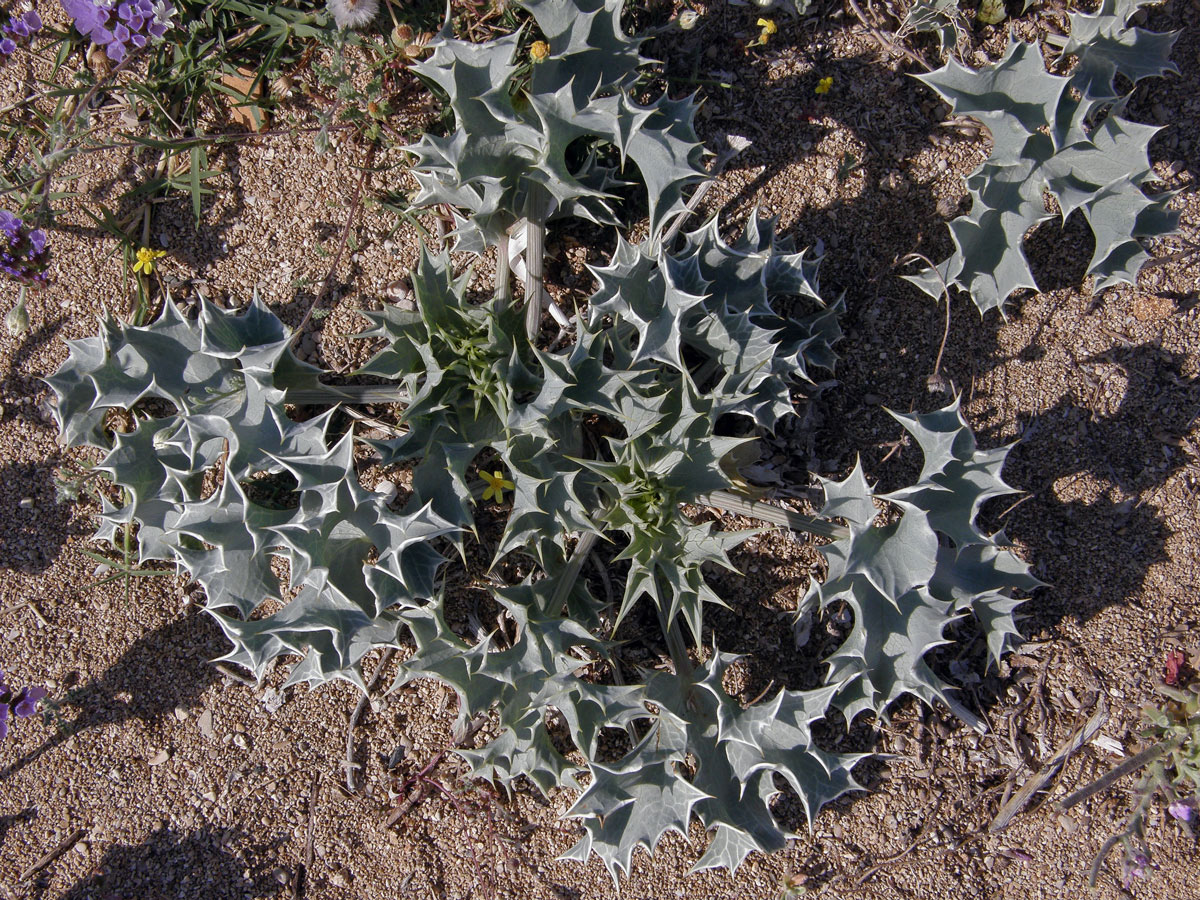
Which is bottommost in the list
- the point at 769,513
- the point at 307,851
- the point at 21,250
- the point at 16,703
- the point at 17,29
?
the point at 307,851

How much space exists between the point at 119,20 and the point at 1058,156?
2958mm

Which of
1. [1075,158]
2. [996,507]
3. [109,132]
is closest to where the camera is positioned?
[1075,158]

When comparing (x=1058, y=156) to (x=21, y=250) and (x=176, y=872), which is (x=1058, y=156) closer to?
(x=21, y=250)

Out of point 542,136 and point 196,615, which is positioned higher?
point 542,136

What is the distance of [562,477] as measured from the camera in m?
2.06

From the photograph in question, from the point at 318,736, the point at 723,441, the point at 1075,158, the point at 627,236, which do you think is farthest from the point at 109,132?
the point at 1075,158

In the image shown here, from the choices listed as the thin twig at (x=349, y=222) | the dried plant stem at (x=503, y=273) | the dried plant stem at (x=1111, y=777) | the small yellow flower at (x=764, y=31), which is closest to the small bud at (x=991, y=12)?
the small yellow flower at (x=764, y=31)

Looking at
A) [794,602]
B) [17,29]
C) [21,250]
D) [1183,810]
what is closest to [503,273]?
[794,602]

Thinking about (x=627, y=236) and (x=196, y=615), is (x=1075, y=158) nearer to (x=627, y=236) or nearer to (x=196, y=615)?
(x=627, y=236)

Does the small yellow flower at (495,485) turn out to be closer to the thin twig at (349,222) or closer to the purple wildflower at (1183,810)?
the thin twig at (349,222)

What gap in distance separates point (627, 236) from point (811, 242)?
0.61m

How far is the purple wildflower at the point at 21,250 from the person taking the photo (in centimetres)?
255

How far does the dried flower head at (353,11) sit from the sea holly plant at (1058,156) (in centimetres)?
170

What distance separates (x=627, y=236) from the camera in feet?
8.66
